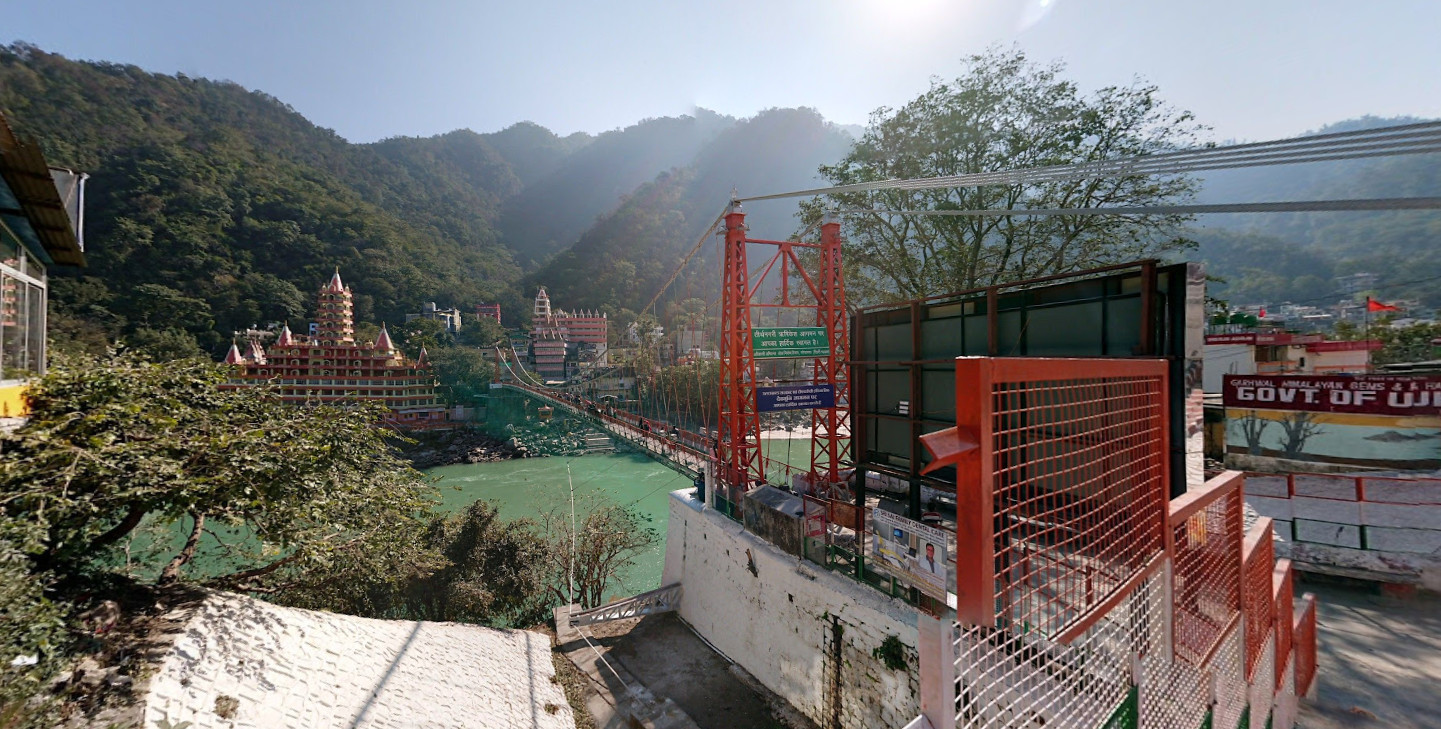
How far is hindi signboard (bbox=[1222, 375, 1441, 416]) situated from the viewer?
6.32 meters

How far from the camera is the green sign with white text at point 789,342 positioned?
7.53 meters

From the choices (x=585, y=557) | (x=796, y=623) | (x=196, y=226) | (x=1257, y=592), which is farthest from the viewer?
(x=196, y=226)

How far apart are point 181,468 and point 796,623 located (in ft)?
18.3

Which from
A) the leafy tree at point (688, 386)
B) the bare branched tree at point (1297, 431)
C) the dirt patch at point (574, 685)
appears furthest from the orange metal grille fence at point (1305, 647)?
the leafy tree at point (688, 386)

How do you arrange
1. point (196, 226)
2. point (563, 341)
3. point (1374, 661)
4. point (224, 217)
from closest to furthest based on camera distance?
point (1374, 661) → point (196, 226) → point (563, 341) → point (224, 217)

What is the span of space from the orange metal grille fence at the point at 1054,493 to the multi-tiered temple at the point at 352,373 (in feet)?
99.7

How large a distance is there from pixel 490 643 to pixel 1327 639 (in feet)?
27.5

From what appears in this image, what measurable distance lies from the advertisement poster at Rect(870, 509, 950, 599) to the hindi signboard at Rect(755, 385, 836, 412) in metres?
2.71

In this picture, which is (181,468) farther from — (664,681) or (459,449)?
(459,449)

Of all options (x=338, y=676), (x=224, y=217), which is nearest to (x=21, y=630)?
(x=338, y=676)

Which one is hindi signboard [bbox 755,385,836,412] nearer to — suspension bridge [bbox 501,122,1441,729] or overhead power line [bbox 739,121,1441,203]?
suspension bridge [bbox 501,122,1441,729]

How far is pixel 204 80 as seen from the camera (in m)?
72.2

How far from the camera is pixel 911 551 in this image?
175 inches

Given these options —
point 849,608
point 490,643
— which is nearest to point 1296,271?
point 849,608
